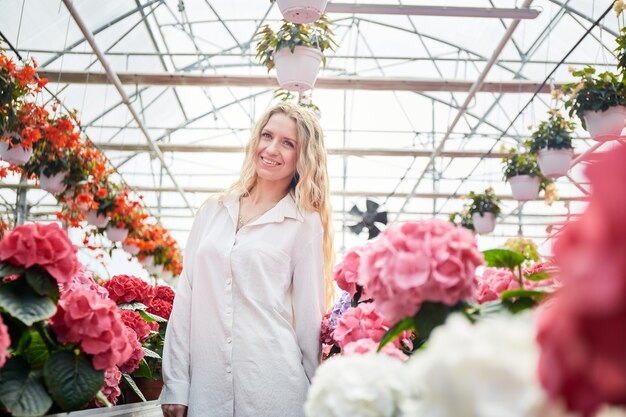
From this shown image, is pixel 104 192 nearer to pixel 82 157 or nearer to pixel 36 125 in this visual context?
pixel 82 157

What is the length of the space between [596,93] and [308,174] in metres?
3.22

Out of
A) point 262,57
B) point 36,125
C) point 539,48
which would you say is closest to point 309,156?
point 262,57

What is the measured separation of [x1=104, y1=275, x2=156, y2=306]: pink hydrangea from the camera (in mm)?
2645

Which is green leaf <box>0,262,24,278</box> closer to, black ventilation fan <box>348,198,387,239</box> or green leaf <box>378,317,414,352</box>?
green leaf <box>378,317,414,352</box>

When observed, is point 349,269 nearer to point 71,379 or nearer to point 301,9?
point 71,379

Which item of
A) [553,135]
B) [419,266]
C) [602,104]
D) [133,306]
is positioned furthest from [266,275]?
[553,135]

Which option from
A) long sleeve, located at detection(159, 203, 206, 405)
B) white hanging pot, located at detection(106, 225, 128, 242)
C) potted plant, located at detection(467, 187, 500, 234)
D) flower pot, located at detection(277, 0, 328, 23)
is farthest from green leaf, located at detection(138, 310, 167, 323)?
potted plant, located at detection(467, 187, 500, 234)

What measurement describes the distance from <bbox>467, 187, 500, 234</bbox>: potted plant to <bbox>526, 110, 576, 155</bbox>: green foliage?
7.98 ft

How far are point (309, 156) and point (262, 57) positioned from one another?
10.1 ft

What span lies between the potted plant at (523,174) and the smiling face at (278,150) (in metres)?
5.41

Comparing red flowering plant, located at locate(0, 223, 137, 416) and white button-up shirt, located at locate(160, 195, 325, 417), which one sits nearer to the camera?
red flowering plant, located at locate(0, 223, 137, 416)

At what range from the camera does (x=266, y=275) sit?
209 centimetres

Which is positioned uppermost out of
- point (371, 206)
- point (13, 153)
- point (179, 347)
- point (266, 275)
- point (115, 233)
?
point (13, 153)

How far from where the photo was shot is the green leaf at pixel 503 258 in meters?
1.27
